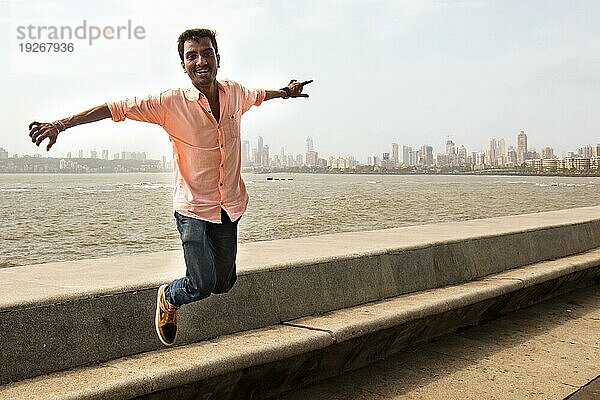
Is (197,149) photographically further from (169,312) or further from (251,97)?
(169,312)

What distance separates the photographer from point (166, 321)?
4.62 m

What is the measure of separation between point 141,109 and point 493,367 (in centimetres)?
288

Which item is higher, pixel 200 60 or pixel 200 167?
pixel 200 60

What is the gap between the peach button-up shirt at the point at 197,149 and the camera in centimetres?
454

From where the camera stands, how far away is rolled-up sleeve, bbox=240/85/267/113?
479 cm

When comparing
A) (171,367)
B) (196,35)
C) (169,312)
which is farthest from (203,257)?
(196,35)

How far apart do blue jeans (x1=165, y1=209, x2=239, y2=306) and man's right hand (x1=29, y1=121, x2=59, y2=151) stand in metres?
0.75

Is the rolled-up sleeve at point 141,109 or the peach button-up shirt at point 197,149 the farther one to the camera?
the peach button-up shirt at point 197,149

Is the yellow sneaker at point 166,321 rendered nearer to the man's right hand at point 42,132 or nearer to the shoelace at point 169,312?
the shoelace at point 169,312

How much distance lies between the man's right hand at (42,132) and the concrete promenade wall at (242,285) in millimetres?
742

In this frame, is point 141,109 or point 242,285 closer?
point 141,109

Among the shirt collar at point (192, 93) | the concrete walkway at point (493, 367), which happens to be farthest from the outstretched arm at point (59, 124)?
the concrete walkway at point (493, 367)

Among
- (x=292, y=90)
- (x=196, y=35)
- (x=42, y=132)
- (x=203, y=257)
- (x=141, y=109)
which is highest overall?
(x=196, y=35)

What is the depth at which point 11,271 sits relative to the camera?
5449mm
